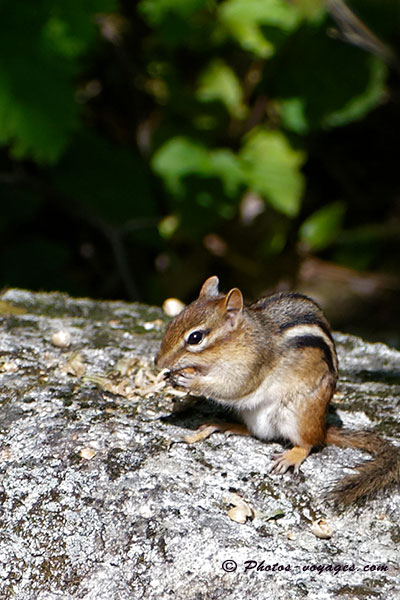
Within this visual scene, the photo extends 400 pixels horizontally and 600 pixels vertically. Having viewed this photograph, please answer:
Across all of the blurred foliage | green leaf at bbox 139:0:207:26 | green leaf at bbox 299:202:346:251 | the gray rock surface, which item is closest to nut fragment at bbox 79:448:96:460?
the gray rock surface

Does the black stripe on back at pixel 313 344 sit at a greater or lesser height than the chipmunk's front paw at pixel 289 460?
greater

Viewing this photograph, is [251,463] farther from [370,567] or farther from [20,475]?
[20,475]

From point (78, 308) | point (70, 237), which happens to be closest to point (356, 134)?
point (70, 237)

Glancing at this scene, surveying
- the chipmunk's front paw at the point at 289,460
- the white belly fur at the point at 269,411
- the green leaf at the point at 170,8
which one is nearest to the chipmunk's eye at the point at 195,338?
the white belly fur at the point at 269,411

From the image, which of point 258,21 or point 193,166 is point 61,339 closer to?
point 193,166

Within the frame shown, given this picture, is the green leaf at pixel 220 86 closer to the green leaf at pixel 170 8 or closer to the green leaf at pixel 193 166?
the green leaf at pixel 193 166

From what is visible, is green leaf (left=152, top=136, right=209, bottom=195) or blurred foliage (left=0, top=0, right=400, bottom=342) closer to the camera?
blurred foliage (left=0, top=0, right=400, bottom=342)

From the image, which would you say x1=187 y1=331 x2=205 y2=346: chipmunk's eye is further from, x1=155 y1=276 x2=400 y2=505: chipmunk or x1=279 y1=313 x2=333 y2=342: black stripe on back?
x1=279 y1=313 x2=333 y2=342: black stripe on back
